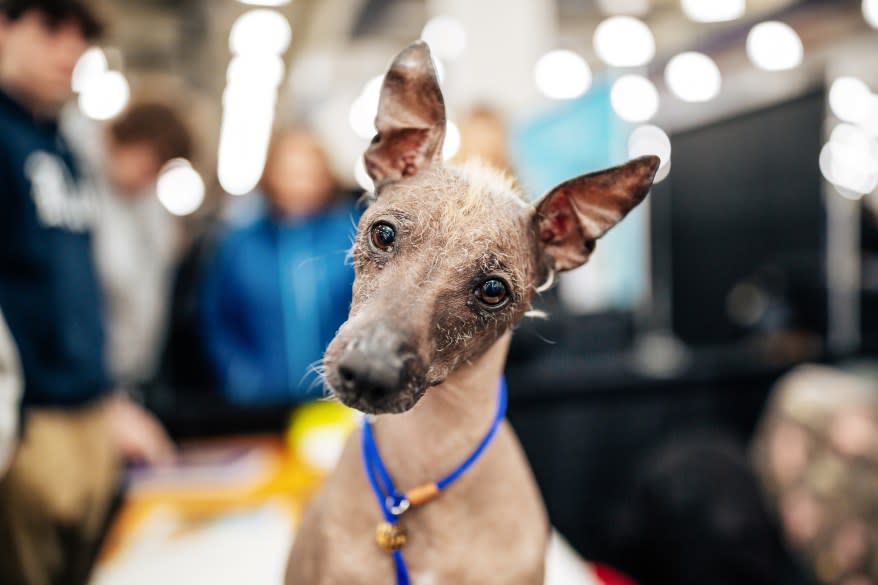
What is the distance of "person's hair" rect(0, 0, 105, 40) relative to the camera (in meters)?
1.27

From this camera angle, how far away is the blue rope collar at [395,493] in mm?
754

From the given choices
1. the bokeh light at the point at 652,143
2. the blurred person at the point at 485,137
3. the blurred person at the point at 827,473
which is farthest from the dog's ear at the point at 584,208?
the bokeh light at the point at 652,143

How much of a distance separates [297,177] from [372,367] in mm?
1708

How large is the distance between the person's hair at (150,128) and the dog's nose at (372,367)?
6.63 ft

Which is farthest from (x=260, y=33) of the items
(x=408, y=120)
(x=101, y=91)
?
(x=408, y=120)

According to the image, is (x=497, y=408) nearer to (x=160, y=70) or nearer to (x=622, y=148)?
(x=622, y=148)

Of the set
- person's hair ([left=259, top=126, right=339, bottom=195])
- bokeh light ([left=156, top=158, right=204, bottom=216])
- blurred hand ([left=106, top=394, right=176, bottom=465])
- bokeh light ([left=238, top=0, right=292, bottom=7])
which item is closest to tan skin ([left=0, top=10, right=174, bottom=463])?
blurred hand ([left=106, top=394, right=176, bottom=465])

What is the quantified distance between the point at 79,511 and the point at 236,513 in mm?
391

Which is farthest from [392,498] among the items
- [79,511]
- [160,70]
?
[160,70]

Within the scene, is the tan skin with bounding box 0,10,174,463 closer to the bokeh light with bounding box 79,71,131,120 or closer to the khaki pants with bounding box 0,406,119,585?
the khaki pants with bounding box 0,406,119,585

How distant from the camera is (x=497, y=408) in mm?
843

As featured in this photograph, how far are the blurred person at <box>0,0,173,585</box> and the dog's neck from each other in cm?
85

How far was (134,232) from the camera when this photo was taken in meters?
2.57

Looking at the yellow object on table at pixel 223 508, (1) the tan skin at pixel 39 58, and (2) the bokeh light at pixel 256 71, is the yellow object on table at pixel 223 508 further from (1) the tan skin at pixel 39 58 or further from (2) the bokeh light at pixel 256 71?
(2) the bokeh light at pixel 256 71
